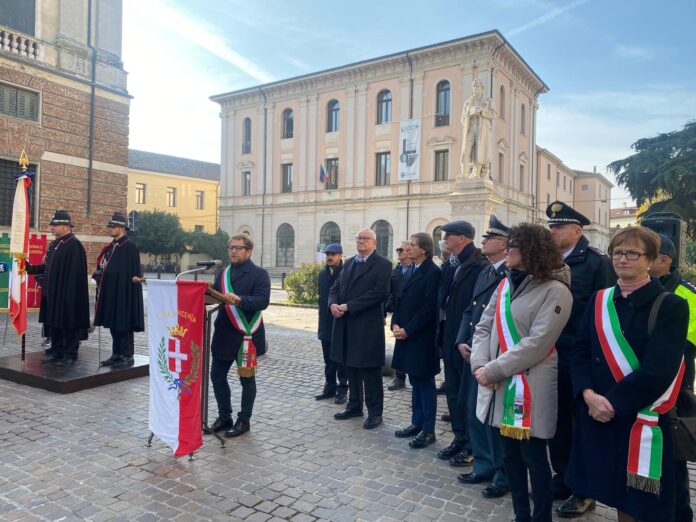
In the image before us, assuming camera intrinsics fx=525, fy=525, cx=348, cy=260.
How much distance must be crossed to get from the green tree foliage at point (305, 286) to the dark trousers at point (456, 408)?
1384cm

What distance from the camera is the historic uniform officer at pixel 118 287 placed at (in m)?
7.09

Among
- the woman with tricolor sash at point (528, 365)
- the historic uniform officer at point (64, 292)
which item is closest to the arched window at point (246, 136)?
the historic uniform officer at point (64, 292)

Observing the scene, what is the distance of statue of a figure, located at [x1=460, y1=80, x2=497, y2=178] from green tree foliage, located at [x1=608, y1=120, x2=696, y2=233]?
11504mm

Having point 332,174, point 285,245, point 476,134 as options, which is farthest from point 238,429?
point 285,245

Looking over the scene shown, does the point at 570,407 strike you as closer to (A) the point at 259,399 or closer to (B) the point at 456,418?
(B) the point at 456,418

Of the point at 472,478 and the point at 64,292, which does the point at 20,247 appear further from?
the point at 472,478

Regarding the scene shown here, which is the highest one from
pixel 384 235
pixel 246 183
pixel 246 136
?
pixel 246 136

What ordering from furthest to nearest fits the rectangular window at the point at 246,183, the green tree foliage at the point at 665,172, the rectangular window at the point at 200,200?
the rectangular window at the point at 200,200, the rectangular window at the point at 246,183, the green tree foliage at the point at 665,172

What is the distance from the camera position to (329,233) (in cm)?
4012

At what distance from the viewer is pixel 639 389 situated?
2672 mm

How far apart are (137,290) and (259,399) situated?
2.40 meters

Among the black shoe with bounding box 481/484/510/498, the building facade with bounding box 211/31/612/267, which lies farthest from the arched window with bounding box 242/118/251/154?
the black shoe with bounding box 481/484/510/498

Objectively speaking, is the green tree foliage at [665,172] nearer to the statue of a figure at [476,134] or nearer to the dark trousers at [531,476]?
the statue of a figure at [476,134]

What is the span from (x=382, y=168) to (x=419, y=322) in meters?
33.7
